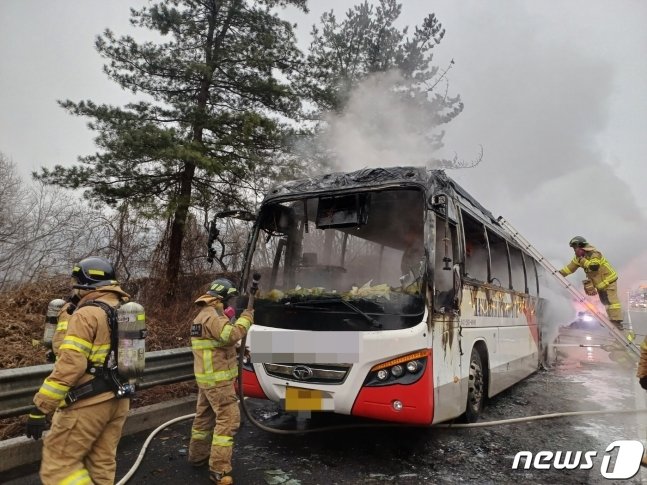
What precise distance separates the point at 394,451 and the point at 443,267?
196cm

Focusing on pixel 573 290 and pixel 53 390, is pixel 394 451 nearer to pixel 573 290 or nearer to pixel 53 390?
pixel 53 390

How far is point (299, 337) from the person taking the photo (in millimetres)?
4191

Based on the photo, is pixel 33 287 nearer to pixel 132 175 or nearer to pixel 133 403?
pixel 132 175

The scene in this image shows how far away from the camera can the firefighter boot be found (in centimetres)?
349

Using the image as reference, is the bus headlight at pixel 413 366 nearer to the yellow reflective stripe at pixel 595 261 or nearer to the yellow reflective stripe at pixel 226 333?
the yellow reflective stripe at pixel 226 333

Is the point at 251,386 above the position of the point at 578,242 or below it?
below

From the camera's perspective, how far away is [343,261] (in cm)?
520

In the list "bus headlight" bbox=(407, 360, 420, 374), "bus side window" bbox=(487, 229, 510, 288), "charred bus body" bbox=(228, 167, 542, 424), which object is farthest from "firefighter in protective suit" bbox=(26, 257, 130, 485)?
"bus side window" bbox=(487, 229, 510, 288)

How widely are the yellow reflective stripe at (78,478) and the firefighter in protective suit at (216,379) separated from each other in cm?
108

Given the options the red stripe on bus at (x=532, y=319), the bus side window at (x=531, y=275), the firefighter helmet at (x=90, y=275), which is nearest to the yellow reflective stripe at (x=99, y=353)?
the firefighter helmet at (x=90, y=275)

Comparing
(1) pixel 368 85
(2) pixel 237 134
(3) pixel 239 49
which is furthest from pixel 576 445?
(1) pixel 368 85

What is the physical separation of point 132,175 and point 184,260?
270 cm

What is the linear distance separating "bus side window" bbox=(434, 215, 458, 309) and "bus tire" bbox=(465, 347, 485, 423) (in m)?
1.26

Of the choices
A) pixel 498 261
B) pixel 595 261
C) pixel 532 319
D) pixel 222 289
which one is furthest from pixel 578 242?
pixel 222 289
